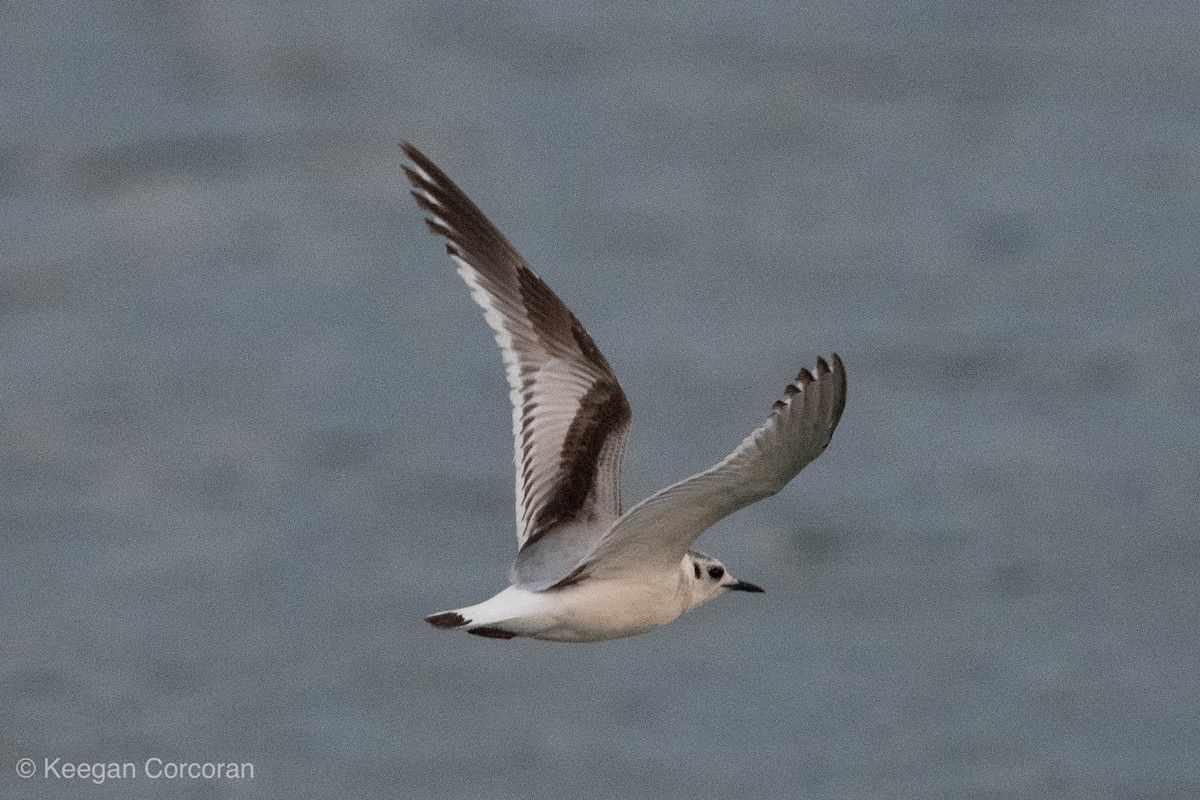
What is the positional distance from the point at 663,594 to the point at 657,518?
714mm

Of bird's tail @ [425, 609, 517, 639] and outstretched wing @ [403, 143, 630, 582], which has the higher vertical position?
outstretched wing @ [403, 143, 630, 582]

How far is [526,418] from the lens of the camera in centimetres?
960

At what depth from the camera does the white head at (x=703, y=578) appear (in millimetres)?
9086

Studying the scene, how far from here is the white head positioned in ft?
29.8

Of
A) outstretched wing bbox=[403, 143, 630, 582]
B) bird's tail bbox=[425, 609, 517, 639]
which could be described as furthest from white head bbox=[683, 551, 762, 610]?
bird's tail bbox=[425, 609, 517, 639]

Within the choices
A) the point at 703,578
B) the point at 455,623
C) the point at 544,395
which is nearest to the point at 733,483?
the point at 455,623

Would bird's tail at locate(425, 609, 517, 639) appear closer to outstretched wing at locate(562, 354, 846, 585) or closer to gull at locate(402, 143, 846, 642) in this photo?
gull at locate(402, 143, 846, 642)

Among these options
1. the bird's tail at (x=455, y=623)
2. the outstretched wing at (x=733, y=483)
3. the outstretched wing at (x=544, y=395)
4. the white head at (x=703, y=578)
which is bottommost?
the bird's tail at (x=455, y=623)

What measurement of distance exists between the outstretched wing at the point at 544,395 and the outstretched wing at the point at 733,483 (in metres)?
0.51

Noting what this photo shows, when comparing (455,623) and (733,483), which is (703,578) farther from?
(733,483)

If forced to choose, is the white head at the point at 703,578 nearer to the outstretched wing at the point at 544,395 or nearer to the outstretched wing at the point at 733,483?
the outstretched wing at the point at 544,395

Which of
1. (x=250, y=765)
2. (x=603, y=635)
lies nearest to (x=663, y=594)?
(x=603, y=635)

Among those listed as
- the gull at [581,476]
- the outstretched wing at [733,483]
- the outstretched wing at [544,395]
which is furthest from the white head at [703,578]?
the outstretched wing at [733,483]

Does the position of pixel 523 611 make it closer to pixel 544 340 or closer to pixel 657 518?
pixel 657 518
